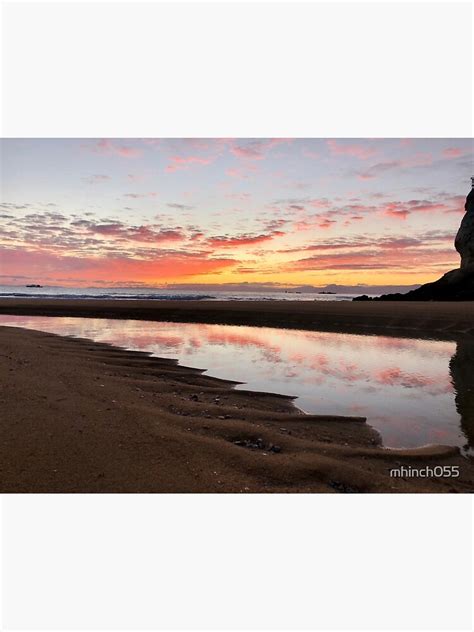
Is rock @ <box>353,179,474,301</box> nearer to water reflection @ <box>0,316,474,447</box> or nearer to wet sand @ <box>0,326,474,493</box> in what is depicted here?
water reflection @ <box>0,316,474,447</box>

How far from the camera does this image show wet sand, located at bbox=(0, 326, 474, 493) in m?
3.88

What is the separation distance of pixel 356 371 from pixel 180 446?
261 inches

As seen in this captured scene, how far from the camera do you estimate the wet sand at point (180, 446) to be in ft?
12.7

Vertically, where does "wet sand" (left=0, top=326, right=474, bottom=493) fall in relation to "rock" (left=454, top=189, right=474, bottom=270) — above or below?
below

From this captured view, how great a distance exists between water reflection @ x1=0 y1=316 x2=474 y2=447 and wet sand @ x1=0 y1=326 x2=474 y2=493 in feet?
2.25

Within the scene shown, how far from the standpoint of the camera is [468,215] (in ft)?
169

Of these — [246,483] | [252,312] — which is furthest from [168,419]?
[252,312]

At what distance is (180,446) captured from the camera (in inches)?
181

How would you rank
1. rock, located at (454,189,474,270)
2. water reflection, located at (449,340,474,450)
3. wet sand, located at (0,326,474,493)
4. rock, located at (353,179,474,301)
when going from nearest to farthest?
wet sand, located at (0,326,474,493) → water reflection, located at (449,340,474,450) → rock, located at (353,179,474,301) → rock, located at (454,189,474,270)

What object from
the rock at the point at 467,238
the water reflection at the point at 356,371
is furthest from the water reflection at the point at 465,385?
the rock at the point at 467,238

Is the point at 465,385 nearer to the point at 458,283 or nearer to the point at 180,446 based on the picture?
the point at 180,446

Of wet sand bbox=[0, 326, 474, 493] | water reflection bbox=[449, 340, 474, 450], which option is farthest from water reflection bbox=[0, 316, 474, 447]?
wet sand bbox=[0, 326, 474, 493]

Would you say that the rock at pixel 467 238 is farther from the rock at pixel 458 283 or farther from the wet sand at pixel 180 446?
the wet sand at pixel 180 446

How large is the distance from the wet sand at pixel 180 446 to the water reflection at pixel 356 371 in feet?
2.25
